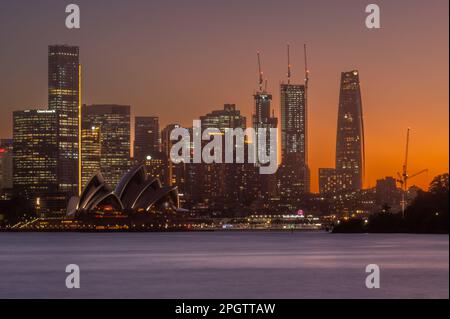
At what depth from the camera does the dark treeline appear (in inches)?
6083

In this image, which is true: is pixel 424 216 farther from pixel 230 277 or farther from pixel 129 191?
pixel 230 277

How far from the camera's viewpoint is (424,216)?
15800 cm

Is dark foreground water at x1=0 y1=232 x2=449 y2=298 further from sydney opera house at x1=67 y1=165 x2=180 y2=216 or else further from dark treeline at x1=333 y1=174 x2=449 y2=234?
sydney opera house at x1=67 y1=165 x2=180 y2=216

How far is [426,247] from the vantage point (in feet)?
375

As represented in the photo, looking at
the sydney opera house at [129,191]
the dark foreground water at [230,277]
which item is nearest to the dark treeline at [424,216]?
the sydney opera house at [129,191]

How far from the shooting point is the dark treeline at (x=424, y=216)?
154m

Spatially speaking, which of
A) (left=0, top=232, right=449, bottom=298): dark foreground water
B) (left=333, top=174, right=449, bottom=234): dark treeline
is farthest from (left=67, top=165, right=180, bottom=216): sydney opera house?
(left=0, top=232, right=449, bottom=298): dark foreground water

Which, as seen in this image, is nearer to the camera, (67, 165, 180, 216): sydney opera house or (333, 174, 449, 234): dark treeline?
(333, 174, 449, 234): dark treeline

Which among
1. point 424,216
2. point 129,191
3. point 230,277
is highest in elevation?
point 129,191

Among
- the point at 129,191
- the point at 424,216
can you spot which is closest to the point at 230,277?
the point at 424,216

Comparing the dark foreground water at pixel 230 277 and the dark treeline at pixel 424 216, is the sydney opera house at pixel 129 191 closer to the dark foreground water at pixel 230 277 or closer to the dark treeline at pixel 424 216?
the dark treeline at pixel 424 216
